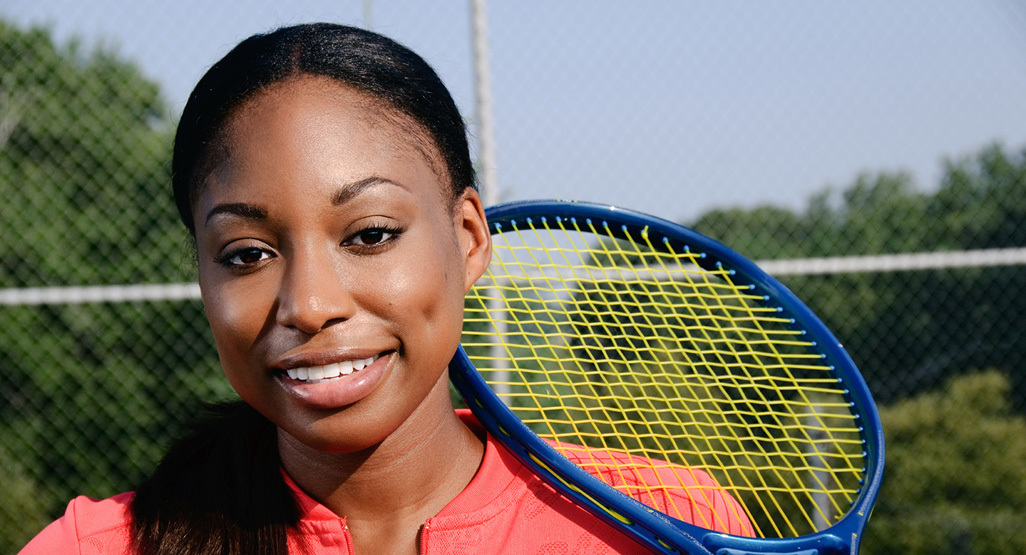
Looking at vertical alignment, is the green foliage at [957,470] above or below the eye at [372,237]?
below

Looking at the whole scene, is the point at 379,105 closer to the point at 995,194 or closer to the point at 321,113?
the point at 321,113

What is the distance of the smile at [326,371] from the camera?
3.79 feet

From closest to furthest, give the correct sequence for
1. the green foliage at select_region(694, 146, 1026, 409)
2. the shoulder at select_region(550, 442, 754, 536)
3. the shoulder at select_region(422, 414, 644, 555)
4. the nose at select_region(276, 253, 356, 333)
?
the nose at select_region(276, 253, 356, 333), the shoulder at select_region(422, 414, 644, 555), the shoulder at select_region(550, 442, 754, 536), the green foliage at select_region(694, 146, 1026, 409)

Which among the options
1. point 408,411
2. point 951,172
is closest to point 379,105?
point 408,411

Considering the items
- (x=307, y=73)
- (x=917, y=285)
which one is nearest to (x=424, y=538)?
(x=307, y=73)

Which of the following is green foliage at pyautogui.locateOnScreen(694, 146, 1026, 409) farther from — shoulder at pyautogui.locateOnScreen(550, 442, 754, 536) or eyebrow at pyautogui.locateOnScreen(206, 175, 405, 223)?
eyebrow at pyautogui.locateOnScreen(206, 175, 405, 223)

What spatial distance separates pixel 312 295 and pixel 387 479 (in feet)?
1.22

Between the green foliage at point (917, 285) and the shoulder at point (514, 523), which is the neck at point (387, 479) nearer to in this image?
the shoulder at point (514, 523)

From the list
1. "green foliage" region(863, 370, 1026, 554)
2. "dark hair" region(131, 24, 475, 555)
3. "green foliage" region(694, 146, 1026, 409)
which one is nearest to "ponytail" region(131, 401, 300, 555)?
"dark hair" region(131, 24, 475, 555)

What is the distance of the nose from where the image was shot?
1.11m

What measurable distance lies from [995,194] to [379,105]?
552 centimetres

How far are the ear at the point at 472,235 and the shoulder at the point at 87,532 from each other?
24.9 inches

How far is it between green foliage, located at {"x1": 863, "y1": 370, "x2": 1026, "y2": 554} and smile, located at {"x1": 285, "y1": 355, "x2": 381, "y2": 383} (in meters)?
5.08

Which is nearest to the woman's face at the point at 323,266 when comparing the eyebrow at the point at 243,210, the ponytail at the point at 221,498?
the eyebrow at the point at 243,210
